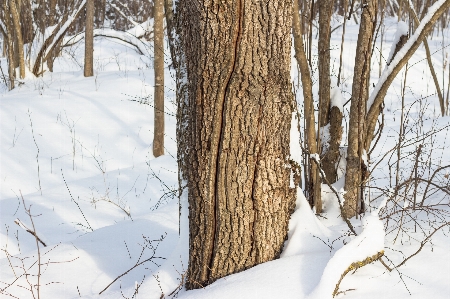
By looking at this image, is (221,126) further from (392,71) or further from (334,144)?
(334,144)

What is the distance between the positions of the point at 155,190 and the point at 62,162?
5.67 feet

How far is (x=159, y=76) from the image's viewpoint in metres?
6.25

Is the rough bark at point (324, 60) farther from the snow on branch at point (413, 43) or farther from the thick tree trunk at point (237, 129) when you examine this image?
the thick tree trunk at point (237, 129)

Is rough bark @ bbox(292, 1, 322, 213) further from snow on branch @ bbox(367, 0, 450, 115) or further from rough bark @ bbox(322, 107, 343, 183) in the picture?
snow on branch @ bbox(367, 0, 450, 115)

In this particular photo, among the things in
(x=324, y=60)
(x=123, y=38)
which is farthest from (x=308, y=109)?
(x=123, y=38)

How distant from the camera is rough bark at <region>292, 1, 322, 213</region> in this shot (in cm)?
282

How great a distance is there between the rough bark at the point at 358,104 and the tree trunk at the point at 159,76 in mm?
3337

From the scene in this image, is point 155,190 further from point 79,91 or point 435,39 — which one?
point 435,39

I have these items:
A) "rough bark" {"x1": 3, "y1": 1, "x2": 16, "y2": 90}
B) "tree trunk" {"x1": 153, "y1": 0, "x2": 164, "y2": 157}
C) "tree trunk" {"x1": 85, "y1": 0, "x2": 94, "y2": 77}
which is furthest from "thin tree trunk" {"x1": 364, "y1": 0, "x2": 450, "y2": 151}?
"rough bark" {"x1": 3, "y1": 1, "x2": 16, "y2": 90}

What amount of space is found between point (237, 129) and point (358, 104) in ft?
3.80

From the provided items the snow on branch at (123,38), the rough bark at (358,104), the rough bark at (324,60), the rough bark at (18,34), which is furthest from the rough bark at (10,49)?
the rough bark at (358,104)

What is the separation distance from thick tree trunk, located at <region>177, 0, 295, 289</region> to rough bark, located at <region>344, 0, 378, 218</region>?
93 cm

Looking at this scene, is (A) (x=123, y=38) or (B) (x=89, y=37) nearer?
(B) (x=89, y=37)

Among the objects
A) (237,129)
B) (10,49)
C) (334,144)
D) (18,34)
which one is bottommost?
(334,144)
